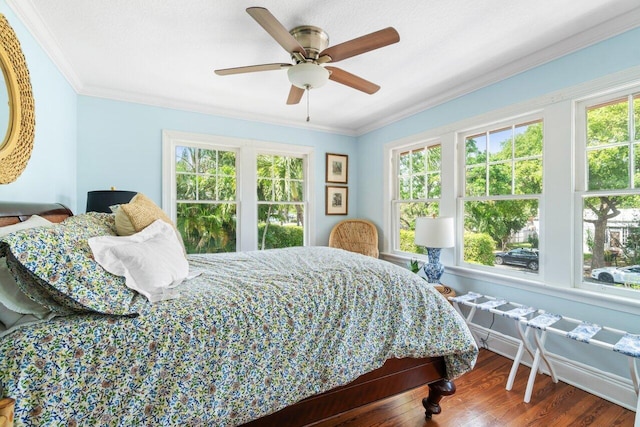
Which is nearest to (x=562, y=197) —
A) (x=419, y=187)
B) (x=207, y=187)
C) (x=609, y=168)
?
(x=609, y=168)

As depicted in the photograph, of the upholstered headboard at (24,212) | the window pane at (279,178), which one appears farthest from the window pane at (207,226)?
the upholstered headboard at (24,212)

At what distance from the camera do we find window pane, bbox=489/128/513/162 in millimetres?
2748

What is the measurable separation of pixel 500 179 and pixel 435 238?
0.83 metres

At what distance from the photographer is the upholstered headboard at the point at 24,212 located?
53.6 inches

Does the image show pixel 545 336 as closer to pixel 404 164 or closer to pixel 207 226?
pixel 404 164

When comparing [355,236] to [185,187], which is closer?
[185,187]

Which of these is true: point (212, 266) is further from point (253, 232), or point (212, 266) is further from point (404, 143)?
point (404, 143)

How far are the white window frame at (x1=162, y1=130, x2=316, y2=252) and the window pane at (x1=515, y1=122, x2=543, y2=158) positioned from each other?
2.48 meters

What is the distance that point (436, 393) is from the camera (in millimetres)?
1769

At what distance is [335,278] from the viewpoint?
156 cm

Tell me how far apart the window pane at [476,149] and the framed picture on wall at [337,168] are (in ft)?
6.02

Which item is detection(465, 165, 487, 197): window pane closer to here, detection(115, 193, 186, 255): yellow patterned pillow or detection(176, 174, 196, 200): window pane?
detection(115, 193, 186, 255): yellow patterned pillow

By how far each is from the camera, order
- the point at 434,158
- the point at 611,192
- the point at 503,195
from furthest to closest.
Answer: the point at 434,158 < the point at 503,195 < the point at 611,192

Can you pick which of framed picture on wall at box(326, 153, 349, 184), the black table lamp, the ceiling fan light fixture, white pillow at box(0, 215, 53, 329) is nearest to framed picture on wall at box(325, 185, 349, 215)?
framed picture on wall at box(326, 153, 349, 184)
